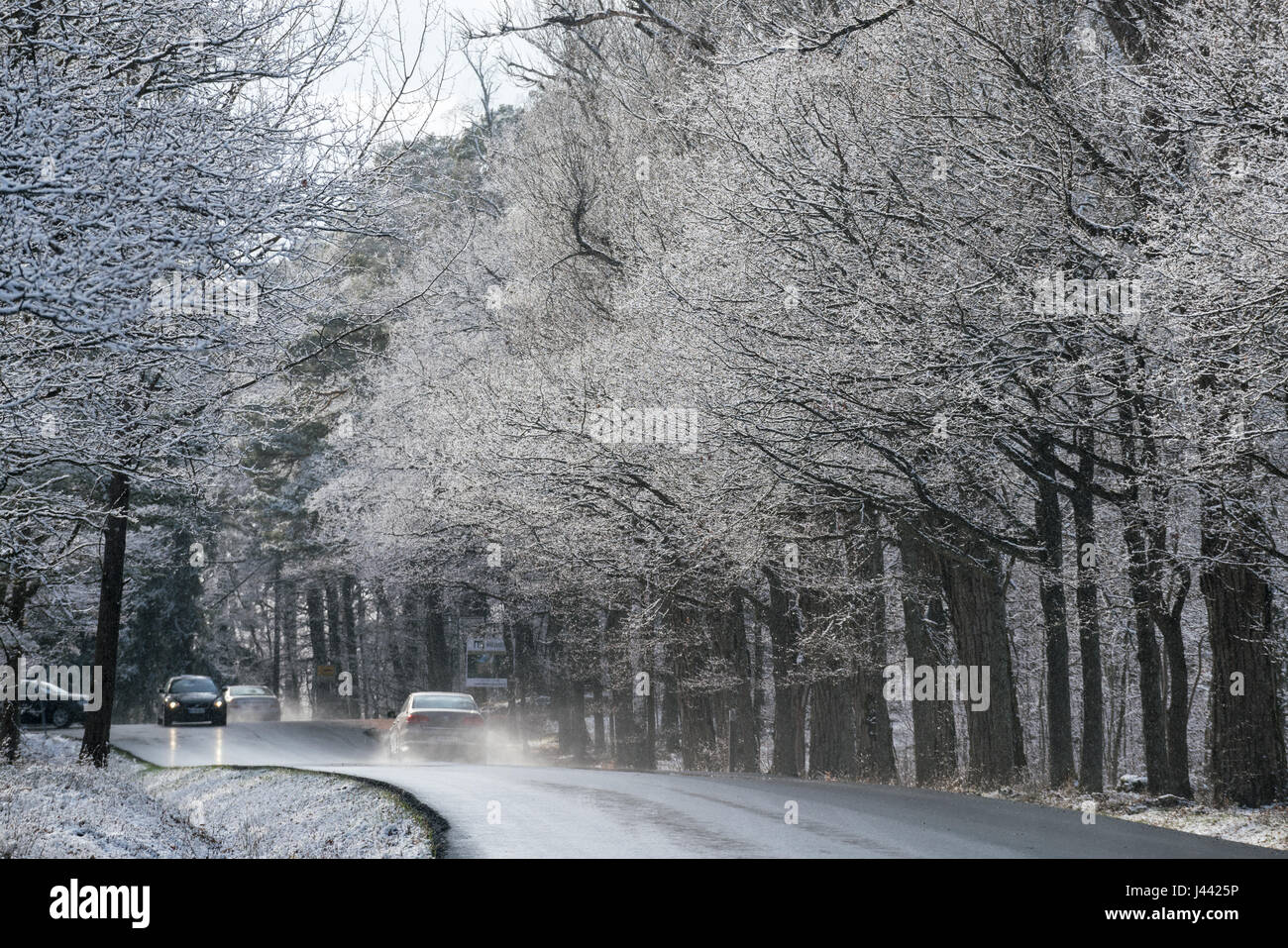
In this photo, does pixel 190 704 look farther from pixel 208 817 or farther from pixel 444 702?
pixel 208 817

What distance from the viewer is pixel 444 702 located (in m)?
28.4

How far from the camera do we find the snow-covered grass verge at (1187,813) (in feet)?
37.0

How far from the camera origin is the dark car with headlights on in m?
39.2

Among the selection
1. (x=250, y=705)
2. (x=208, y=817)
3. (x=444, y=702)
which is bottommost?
(x=250, y=705)

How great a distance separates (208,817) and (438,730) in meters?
10.4

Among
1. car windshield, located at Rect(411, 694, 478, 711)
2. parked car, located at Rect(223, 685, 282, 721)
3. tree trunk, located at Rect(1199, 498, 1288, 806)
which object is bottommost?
parked car, located at Rect(223, 685, 282, 721)

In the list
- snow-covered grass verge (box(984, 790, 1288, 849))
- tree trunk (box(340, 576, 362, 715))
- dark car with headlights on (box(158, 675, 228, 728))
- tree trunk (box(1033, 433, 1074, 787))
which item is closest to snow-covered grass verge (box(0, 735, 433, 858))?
snow-covered grass verge (box(984, 790, 1288, 849))

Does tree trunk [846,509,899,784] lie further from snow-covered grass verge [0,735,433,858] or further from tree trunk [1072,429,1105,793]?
snow-covered grass verge [0,735,433,858]

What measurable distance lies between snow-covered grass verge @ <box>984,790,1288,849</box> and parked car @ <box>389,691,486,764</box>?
47.7 ft

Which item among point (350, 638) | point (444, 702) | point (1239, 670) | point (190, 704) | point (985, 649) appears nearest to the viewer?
point (1239, 670)

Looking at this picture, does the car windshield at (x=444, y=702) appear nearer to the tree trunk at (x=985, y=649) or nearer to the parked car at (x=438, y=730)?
the parked car at (x=438, y=730)

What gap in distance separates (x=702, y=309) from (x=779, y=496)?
2945 millimetres

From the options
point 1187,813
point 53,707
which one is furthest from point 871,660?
point 53,707
